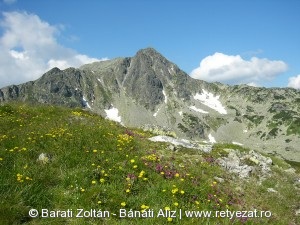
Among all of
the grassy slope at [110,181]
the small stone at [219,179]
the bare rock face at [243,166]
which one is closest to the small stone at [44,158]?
the grassy slope at [110,181]

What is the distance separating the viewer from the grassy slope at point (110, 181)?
33.6 ft

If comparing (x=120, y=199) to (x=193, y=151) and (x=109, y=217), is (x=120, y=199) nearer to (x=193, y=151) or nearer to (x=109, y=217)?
(x=109, y=217)

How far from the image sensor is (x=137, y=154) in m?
15.2

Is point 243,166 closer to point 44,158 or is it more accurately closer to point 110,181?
point 110,181

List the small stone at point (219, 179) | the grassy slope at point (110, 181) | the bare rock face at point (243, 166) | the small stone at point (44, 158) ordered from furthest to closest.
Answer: the bare rock face at point (243, 166) → the small stone at point (219, 179) → the small stone at point (44, 158) → the grassy slope at point (110, 181)

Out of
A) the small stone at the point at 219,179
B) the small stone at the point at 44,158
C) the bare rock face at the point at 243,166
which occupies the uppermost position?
the small stone at the point at 44,158

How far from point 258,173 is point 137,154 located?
6946 millimetres

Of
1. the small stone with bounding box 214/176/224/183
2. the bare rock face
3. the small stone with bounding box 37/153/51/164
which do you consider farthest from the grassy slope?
the bare rock face

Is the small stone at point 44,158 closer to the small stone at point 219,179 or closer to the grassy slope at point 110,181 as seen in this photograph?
the grassy slope at point 110,181

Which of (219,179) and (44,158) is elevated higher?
(44,158)

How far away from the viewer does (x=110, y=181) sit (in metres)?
12.0

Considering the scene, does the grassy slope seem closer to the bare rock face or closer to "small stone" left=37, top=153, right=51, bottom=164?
"small stone" left=37, top=153, right=51, bottom=164

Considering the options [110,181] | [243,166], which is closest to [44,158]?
[110,181]

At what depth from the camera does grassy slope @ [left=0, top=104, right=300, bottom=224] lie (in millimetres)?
10242
